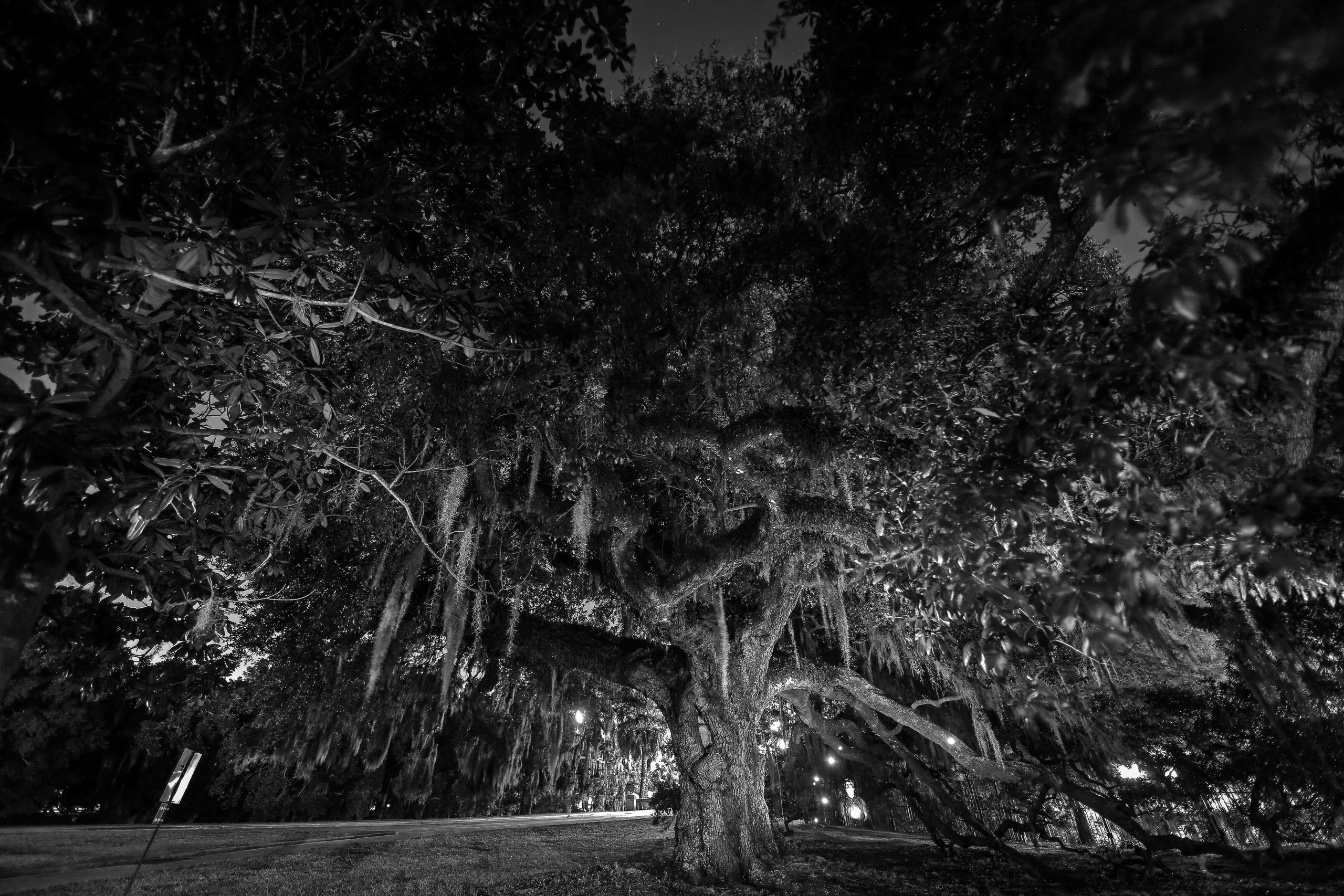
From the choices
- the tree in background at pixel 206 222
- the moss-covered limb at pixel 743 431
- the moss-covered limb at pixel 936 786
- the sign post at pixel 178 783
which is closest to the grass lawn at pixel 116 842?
the sign post at pixel 178 783

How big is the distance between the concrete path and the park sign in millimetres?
2491

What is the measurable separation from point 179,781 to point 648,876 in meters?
5.65

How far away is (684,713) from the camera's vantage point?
7777mm

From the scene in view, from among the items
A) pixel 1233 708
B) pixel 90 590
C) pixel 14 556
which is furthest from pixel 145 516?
pixel 1233 708

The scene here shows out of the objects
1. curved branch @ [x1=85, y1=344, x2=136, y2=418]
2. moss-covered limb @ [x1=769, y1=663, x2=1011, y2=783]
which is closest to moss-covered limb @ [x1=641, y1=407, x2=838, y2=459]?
curved branch @ [x1=85, y1=344, x2=136, y2=418]

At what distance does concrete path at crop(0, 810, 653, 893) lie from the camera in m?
6.60

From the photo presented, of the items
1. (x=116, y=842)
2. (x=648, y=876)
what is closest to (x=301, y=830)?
(x=116, y=842)

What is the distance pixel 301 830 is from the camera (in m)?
13.2

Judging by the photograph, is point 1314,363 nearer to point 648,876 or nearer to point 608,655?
point 608,655

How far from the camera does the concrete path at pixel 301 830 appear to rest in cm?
660

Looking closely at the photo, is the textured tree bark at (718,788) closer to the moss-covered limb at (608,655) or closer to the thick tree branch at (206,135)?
the moss-covered limb at (608,655)

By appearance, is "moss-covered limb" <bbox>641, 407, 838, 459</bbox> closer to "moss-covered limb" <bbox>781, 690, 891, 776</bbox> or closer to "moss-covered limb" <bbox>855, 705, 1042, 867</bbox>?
"moss-covered limb" <bbox>781, 690, 891, 776</bbox>

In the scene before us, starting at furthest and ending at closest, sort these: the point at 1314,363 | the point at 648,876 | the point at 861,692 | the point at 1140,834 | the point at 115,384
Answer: the point at 861,692
the point at 648,876
the point at 1140,834
the point at 115,384
the point at 1314,363

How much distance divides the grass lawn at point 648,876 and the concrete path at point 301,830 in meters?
0.62
